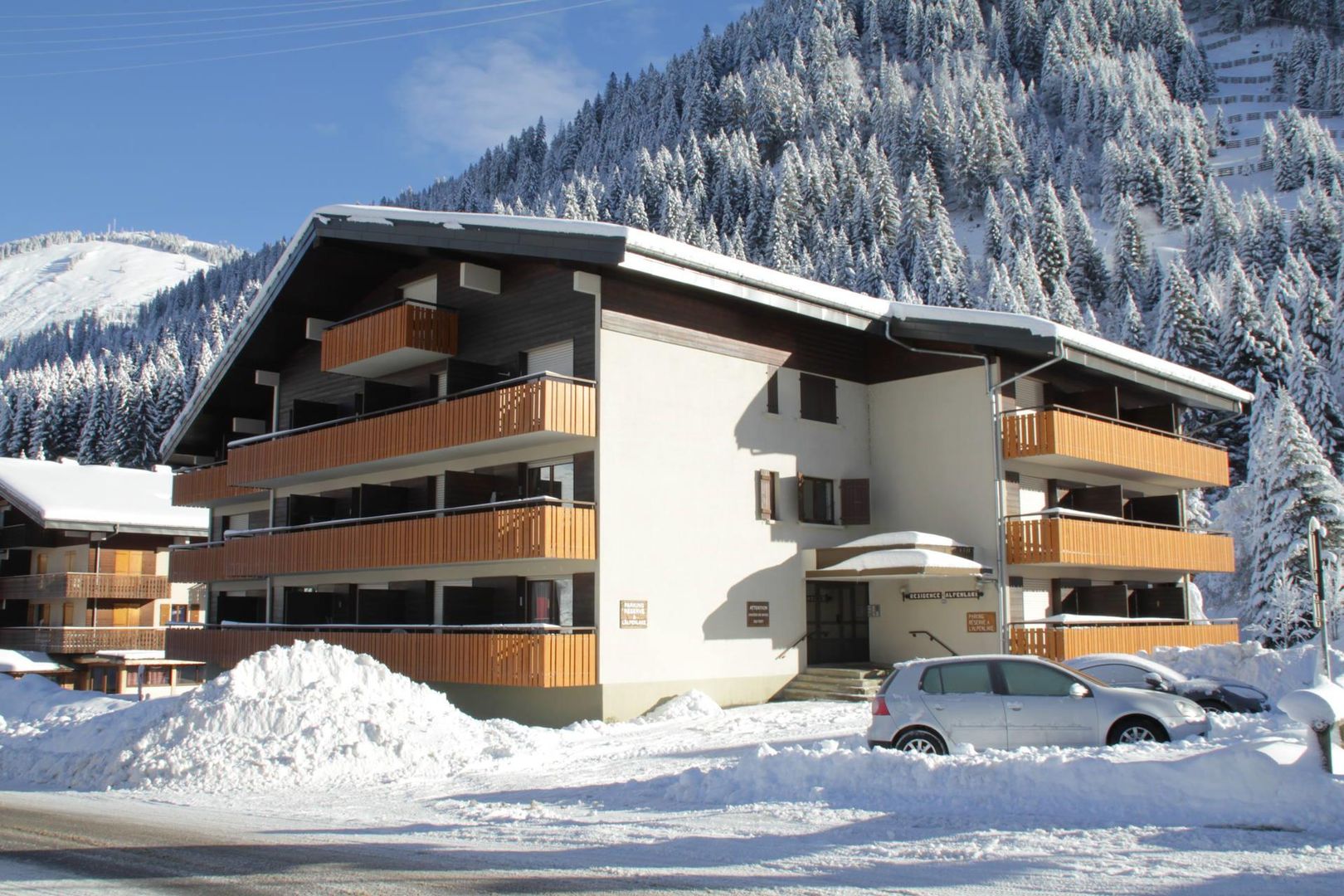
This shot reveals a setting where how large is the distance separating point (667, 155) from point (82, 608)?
11201 centimetres

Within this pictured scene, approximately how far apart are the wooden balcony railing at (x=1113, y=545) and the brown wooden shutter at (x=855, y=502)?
357 cm

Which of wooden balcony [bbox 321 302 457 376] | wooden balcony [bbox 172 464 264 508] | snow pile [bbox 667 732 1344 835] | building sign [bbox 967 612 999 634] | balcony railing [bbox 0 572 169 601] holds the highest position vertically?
wooden balcony [bbox 321 302 457 376]

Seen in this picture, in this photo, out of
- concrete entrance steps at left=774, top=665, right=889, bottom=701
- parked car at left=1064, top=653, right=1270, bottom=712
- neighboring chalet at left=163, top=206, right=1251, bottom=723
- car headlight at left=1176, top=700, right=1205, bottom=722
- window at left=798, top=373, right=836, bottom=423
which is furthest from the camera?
window at left=798, top=373, right=836, bottom=423

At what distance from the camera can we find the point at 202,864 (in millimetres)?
10188

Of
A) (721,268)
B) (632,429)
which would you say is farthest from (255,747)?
(721,268)

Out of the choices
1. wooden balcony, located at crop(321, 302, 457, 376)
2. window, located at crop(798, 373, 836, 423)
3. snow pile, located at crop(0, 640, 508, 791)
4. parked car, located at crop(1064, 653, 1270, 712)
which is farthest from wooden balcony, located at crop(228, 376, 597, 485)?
parked car, located at crop(1064, 653, 1270, 712)

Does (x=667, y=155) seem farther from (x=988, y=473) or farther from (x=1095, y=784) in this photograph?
(x=1095, y=784)

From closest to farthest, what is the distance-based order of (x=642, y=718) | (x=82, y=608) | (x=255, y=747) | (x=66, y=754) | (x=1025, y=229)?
(x=255, y=747)
(x=66, y=754)
(x=642, y=718)
(x=82, y=608)
(x=1025, y=229)

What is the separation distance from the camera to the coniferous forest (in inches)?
2717

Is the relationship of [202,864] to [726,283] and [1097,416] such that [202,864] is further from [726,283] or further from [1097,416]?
[1097,416]

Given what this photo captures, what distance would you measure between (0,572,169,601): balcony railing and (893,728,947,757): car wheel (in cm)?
3832

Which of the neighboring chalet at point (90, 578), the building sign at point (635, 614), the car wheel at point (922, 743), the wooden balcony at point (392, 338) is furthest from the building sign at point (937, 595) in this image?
the neighboring chalet at point (90, 578)

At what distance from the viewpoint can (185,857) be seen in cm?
1059

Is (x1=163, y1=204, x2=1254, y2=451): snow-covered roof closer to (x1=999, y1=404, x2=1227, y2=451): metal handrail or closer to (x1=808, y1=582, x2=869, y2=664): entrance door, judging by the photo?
(x1=999, y1=404, x2=1227, y2=451): metal handrail
